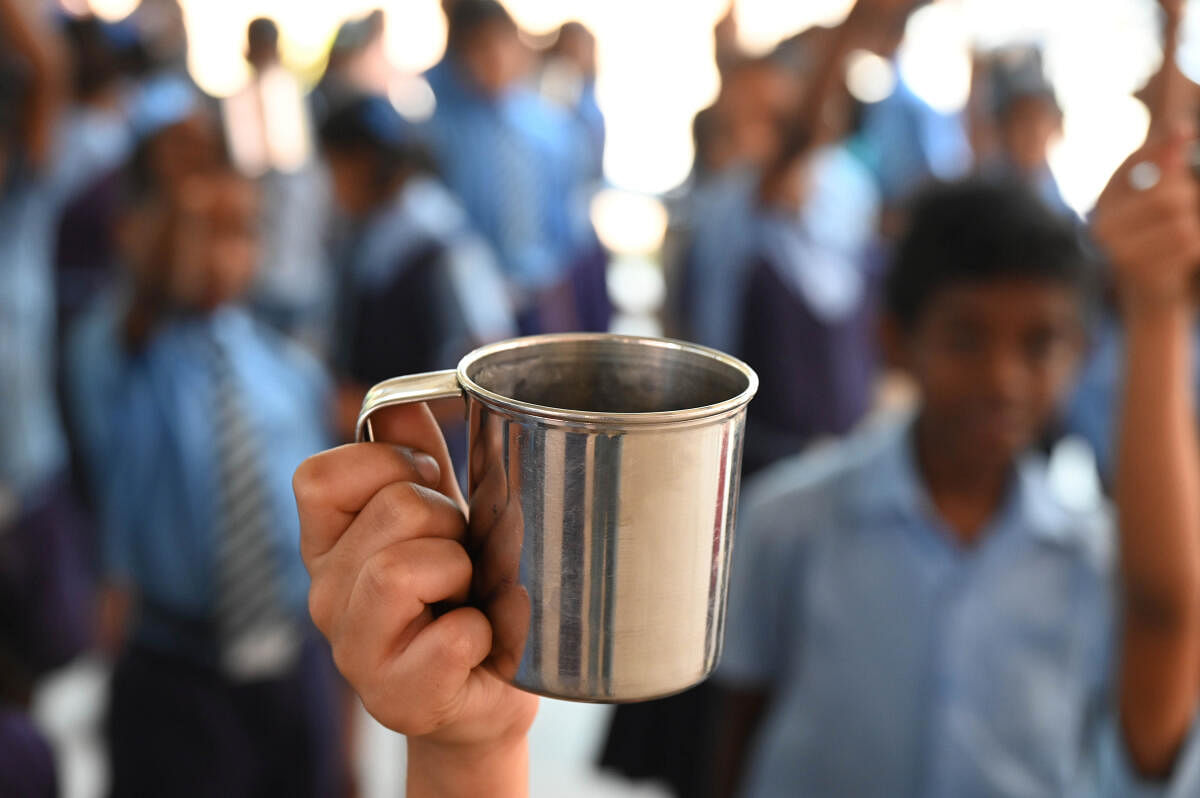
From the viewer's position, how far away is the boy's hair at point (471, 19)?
14.3 feet

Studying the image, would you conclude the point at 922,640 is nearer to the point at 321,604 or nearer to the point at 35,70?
the point at 321,604

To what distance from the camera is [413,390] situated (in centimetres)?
64

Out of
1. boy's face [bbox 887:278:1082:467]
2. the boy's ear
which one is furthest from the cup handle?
the boy's ear

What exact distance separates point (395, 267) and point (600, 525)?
2556mm

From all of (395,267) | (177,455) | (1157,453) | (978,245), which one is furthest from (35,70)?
(1157,453)

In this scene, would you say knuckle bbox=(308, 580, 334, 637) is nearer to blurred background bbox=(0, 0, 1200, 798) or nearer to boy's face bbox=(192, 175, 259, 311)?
blurred background bbox=(0, 0, 1200, 798)

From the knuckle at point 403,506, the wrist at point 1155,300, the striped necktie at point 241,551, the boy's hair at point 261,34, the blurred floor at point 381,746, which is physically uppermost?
the boy's hair at point 261,34

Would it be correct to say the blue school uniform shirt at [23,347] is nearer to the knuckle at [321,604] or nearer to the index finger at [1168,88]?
the knuckle at [321,604]

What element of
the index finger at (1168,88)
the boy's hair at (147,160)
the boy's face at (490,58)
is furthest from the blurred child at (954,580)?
the boy's face at (490,58)

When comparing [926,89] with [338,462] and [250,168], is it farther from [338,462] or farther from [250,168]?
[338,462]

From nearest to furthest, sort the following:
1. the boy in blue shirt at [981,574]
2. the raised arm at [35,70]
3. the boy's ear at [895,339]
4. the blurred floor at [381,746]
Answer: the boy in blue shirt at [981,574] → the boy's ear at [895,339] → the blurred floor at [381,746] → the raised arm at [35,70]

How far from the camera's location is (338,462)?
0.70 meters

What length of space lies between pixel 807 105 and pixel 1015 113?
61.1 inches

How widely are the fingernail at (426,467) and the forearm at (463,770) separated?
0.20 metres
